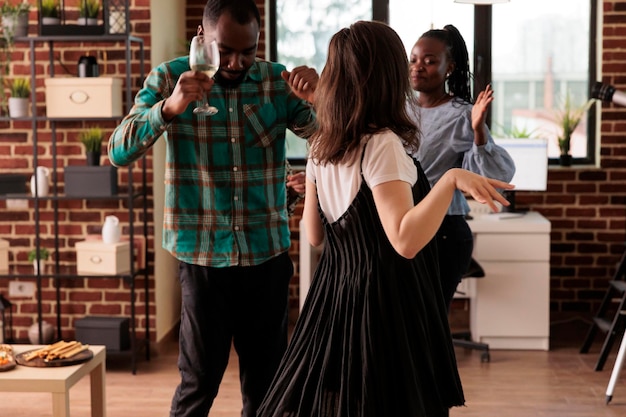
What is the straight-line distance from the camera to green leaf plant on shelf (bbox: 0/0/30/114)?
14.8 feet

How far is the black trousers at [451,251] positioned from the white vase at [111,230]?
1.98 meters

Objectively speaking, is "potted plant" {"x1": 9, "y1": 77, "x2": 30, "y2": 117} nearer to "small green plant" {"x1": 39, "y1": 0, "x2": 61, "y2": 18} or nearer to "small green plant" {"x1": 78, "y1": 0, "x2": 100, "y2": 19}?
"small green plant" {"x1": 39, "y1": 0, "x2": 61, "y2": 18}

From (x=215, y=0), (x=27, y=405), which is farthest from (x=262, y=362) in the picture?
(x=27, y=405)

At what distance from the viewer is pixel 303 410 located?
2154mm

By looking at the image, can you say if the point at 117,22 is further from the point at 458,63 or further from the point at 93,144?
the point at 458,63

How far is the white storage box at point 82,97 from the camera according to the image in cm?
452

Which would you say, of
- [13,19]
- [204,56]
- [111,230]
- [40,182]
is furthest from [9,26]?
[204,56]

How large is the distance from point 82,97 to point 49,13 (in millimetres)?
446

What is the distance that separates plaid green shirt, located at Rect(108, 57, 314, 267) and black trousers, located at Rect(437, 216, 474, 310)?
82 cm

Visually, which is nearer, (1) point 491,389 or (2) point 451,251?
(2) point 451,251

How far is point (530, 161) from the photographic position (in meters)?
5.25

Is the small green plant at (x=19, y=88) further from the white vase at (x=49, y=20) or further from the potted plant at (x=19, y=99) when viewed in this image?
the white vase at (x=49, y=20)

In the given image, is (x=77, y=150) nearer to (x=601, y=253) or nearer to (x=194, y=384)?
(x=194, y=384)

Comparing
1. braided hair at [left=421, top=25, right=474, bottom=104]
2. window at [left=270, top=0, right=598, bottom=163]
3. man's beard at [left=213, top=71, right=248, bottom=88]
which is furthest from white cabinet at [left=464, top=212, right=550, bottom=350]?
man's beard at [left=213, top=71, right=248, bottom=88]
